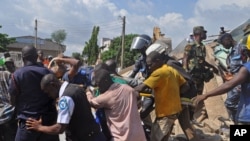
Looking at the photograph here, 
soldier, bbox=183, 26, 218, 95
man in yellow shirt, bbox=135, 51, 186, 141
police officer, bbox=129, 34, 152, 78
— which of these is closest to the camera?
man in yellow shirt, bbox=135, 51, 186, 141

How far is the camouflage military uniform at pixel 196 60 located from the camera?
6.77 meters

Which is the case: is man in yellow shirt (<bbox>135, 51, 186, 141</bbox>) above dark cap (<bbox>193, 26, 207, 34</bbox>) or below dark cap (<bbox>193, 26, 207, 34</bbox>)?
below

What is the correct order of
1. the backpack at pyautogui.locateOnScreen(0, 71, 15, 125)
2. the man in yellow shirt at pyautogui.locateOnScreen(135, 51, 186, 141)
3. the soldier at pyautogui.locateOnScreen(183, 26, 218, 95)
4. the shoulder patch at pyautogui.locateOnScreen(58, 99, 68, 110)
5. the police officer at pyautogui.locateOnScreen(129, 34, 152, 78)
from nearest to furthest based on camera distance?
the shoulder patch at pyautogui.locateOnScreen(58, 99, 68, 110), the man in yellow shirt at pyautogui.locateOnScreen(135, 51, 186, 141), the backpack at pyautogui.locateOnScreen(0, 71, 15, 125), the police officer at pyautogui.locateOnScreen(129, 34, 152, 78), the soldier at pyautogui.locateOnScreen(183, 26, 218, 95)

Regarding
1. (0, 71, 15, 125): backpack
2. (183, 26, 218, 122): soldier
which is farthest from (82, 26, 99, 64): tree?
(0, 71, 15, 125): backpack

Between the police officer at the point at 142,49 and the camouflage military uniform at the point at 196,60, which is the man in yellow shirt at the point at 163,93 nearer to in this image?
the police officer at the point at 142,49

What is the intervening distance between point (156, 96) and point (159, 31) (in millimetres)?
5526

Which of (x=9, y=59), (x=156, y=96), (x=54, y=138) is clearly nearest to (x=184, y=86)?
(x=156, y=96)

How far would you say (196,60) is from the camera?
269 inches

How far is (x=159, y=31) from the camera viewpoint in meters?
10.4

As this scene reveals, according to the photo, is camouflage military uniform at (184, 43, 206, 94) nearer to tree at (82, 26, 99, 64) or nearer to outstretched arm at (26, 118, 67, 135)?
outstretched arm at (26, 118, 67, 135)

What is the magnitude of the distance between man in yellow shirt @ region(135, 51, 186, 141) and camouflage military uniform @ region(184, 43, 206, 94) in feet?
5.18

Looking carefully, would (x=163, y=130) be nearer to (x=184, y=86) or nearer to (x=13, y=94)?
(x=184, y=86)

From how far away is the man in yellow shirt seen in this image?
4.91 metres

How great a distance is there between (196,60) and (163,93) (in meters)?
1.99
